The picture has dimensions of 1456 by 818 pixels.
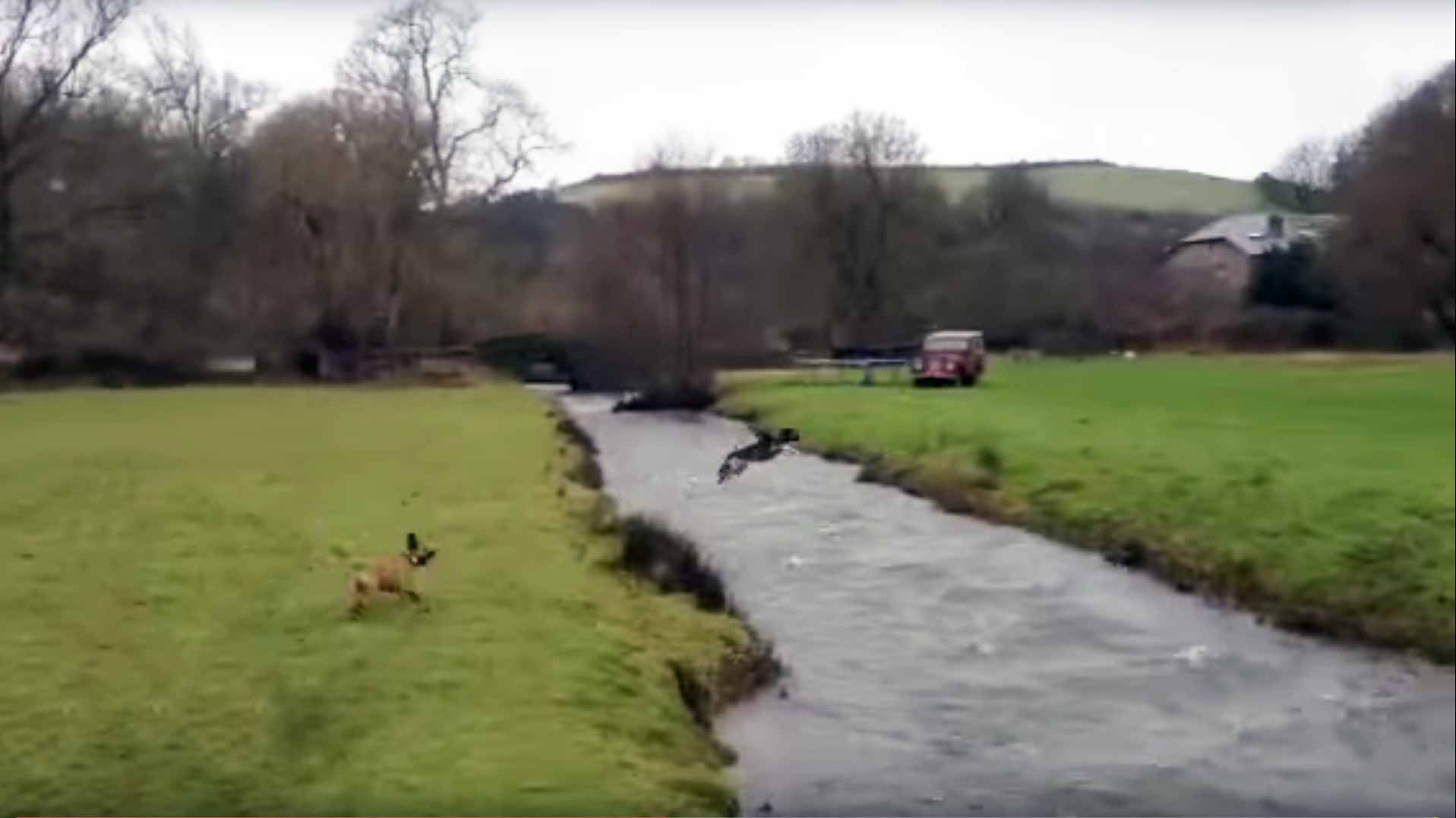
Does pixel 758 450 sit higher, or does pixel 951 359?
pixel 951 359

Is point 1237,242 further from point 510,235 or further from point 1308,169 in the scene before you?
point 510,235

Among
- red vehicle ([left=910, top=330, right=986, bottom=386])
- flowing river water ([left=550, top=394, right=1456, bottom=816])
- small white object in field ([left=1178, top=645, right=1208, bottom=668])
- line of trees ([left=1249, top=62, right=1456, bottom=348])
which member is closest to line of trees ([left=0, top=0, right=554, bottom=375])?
flowing river water ([left=550, top=394, right=1456, bottom=816])

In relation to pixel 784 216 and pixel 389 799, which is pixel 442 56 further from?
pixel 389 799

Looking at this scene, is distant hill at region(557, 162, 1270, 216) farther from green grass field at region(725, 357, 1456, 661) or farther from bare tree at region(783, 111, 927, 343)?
green grass field at region(725, 357, 1456, 661)

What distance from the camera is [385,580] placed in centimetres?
581

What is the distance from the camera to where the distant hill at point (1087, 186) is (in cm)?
369

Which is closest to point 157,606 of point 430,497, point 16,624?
point 16,624

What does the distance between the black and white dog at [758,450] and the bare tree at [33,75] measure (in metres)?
1.56

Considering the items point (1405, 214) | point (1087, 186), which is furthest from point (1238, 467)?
point (1087, 186)

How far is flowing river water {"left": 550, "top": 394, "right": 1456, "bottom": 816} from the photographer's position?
17.5 ft

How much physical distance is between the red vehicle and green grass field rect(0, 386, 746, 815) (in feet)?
3.70

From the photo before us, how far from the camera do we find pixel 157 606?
519 centimetres

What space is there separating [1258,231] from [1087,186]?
2.47ft

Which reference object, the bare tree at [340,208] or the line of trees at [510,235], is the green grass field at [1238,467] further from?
the bare tree at [340,208]
